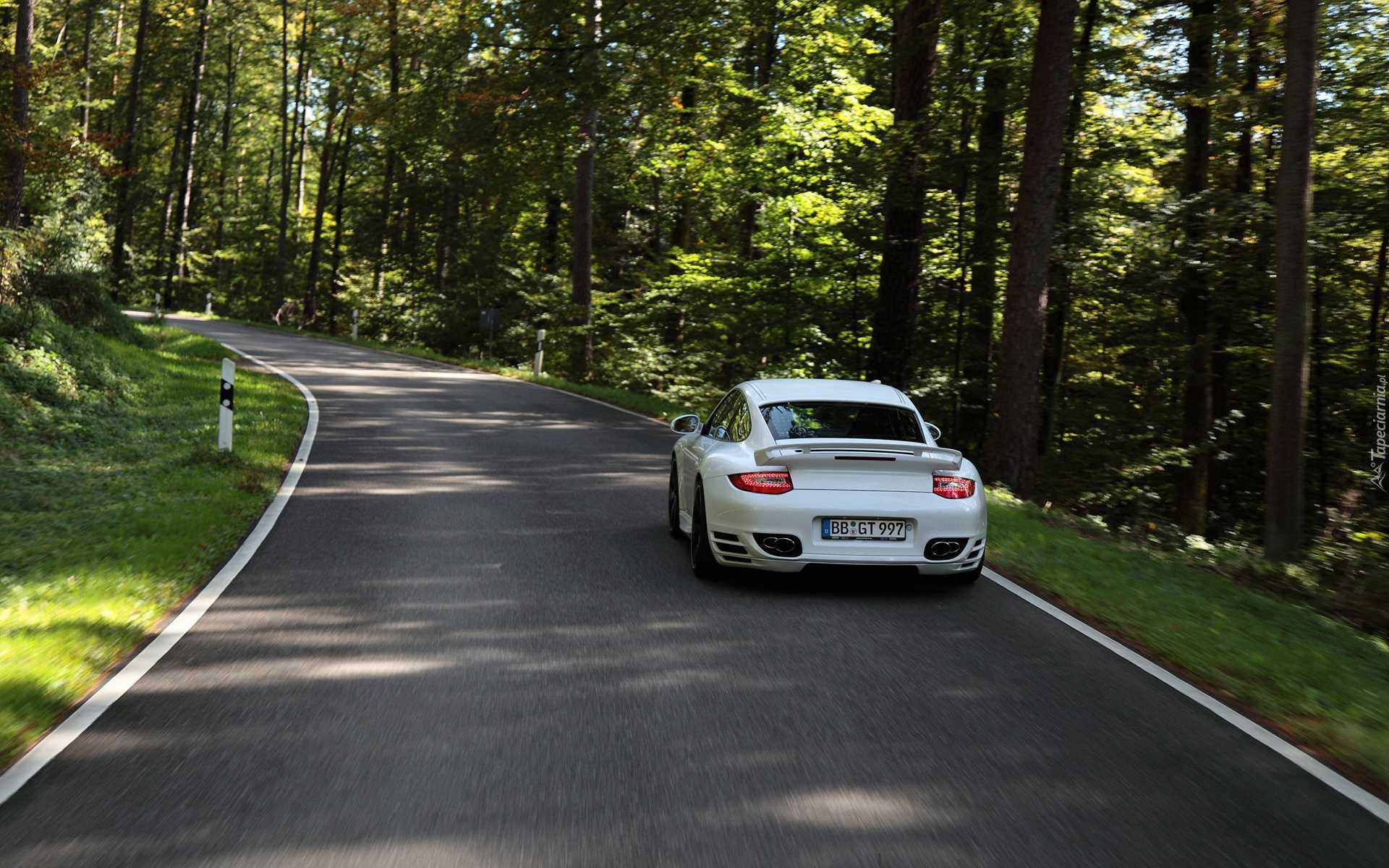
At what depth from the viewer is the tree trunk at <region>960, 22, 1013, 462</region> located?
18.2 metres

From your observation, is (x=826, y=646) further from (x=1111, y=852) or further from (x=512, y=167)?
(x=512, y=167)

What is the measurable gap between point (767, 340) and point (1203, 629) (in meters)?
14.8

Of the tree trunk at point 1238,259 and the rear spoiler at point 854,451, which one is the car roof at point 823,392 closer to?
the rear spoiler at point 854,451

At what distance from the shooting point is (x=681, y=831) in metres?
3.67

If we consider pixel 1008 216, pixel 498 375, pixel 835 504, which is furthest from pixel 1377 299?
pixel 498 375

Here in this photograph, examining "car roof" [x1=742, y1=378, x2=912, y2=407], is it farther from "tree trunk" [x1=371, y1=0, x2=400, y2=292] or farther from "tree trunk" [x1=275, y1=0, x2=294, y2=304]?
"tree trunk" [x1=275, y1=0, x2=294, y2=304]

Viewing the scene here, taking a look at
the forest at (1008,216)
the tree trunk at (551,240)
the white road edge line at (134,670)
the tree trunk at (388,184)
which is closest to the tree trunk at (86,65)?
the tree trunk at (388,184)

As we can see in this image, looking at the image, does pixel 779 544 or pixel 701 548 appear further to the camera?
pixel 701 548

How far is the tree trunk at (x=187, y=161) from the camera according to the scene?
50.3 metres

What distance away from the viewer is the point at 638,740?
14.9 ft

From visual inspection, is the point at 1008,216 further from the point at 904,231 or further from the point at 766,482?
the point at 766,482

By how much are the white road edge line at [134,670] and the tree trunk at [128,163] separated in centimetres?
3994

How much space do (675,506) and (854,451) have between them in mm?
2497

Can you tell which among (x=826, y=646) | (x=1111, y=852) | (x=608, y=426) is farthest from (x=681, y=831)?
(x=608, y=426)
